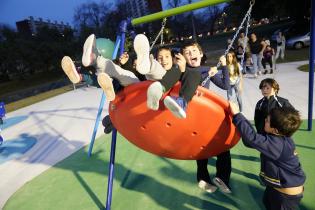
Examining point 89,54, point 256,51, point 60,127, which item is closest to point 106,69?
point 89,54

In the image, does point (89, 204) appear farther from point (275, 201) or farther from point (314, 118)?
point (314, 118)

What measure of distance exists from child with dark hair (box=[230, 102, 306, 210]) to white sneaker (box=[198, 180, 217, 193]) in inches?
50.3

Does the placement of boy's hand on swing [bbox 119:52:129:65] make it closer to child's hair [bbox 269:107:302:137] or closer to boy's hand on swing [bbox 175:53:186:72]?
boy's hand on swing [bbox 175:53:186:72]

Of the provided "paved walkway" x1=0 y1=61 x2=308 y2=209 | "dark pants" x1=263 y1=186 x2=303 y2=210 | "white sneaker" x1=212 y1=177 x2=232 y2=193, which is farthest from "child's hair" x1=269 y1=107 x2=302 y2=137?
"paved walkway" x1=0 y1=61 x2=308 y2=209

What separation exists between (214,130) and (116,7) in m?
66.7

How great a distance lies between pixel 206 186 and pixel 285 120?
1.82 m

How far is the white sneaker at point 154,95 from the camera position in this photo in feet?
7.98

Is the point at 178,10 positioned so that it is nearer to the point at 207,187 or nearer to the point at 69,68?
the point at 69,68

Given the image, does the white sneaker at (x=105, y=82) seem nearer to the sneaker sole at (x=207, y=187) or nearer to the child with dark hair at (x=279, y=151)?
the child with dark hair at (x=279, y=151)

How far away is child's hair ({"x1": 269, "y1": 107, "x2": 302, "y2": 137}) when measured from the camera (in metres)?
2.43

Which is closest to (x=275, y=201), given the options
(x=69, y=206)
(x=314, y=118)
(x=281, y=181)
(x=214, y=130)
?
(x=281, y=181)

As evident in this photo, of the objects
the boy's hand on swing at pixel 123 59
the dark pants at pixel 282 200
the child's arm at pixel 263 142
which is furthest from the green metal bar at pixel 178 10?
the dark pants at pixel 282 200

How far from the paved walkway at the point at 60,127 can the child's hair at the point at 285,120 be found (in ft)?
13.5

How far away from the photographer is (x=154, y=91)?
2436mm
